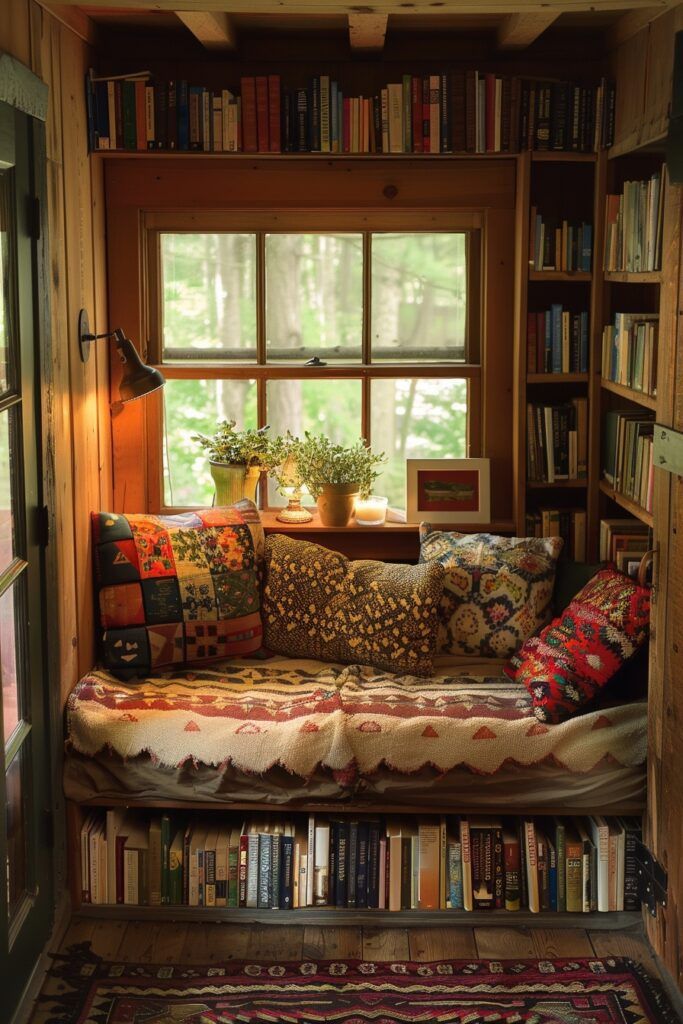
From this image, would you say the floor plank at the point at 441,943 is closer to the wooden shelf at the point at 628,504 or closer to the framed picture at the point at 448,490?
the wooden shelf at the point at 628,504

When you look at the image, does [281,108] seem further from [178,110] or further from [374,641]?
[374,641]

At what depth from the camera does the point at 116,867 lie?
3.52 meters

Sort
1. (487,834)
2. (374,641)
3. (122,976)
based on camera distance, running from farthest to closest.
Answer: (374,641), (487,834), (122,976)

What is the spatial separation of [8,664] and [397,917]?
4.50 feet

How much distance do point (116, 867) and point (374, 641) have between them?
1025 millimetres

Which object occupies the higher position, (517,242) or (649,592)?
(517,242)

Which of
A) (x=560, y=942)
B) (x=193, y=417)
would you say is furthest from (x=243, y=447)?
(x=560, y=942)

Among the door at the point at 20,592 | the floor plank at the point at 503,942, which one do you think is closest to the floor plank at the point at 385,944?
the floor plank at the point at 503,942

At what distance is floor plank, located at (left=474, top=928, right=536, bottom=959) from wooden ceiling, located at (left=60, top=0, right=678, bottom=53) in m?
2.51

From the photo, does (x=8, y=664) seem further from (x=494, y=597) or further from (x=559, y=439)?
(x=559, y=439)

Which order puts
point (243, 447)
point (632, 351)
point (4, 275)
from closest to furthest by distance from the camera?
1. point (4, 275)
2. point (632, 351)
3. point (243, 447)

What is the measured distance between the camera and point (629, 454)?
12.5 ft

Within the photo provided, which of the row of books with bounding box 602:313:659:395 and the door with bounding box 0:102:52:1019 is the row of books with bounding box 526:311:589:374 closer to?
the row of books with bounding box 602:313:659:395

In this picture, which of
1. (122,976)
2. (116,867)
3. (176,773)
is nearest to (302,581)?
(176,773)
